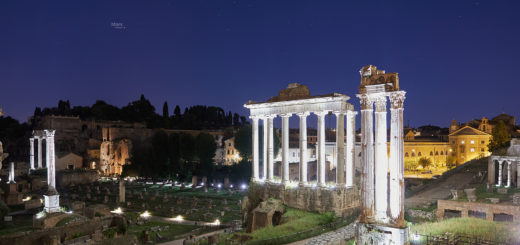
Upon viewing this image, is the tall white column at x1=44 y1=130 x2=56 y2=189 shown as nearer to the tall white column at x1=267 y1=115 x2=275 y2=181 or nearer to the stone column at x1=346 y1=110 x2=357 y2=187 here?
the tall white column at x1=267 y1=115 x2=275 y2=181

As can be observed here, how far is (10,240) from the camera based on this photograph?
67.9 ft

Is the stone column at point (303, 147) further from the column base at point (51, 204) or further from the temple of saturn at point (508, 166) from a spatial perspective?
the column base at point (51, 204)

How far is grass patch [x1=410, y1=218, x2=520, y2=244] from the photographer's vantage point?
16.0 metres

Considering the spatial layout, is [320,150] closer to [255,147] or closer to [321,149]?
[321,149]

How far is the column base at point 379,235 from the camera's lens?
1380 cm

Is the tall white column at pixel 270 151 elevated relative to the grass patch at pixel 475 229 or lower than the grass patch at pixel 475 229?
elevated

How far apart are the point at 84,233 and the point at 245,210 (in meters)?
10.5

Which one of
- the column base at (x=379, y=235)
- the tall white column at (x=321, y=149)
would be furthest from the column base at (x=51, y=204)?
the column base at (x=379, y=235)

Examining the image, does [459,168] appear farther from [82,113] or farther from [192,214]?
[82,113]

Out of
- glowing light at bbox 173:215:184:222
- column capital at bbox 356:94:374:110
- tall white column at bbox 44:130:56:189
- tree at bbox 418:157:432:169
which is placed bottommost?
glowing light at bbox 173:215:184:222

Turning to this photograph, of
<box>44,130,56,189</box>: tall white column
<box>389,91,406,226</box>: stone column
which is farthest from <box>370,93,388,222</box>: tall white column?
<box>44,130,56,189</box>: tall white column

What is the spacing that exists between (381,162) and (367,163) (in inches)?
28.9

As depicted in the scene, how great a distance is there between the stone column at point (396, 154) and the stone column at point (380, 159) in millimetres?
383

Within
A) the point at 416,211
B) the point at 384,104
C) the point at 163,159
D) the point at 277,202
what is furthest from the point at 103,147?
the point at 384,104
